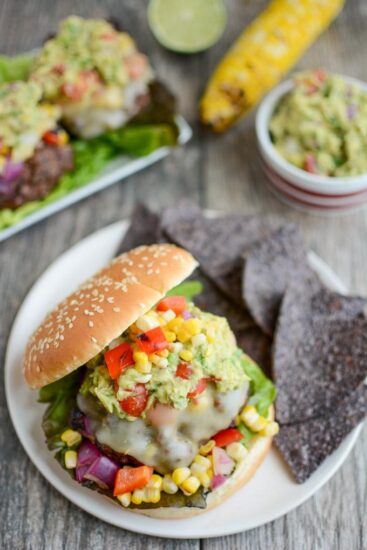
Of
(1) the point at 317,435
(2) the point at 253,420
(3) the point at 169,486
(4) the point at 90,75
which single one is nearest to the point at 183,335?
(2) the point at 253,420

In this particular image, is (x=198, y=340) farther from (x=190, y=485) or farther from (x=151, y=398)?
(x=190, y=485)

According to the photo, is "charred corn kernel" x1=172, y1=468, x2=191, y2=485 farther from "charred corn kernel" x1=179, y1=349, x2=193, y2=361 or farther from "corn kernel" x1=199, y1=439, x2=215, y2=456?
"charred corn kernel" x1=179, y1=349, x2=193, y2=361

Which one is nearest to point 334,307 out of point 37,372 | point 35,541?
point 37,372

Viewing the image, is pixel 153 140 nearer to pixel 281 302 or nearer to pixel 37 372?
pixel 281 302

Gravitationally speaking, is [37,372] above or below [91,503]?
above

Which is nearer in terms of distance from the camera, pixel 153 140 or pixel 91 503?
pixel 91 503
